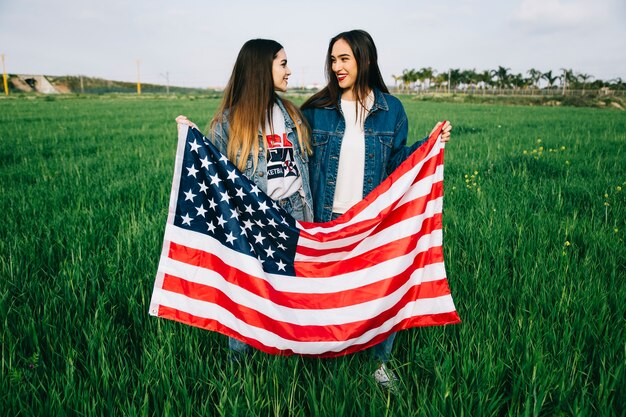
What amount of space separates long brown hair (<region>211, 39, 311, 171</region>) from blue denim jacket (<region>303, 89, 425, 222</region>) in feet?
1.33

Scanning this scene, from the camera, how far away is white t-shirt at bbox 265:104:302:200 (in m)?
2.26

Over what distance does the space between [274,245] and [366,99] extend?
41.9 inches

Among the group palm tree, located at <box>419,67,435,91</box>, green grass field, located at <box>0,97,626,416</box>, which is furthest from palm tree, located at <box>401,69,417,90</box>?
green grass field, located at <box>0,97,626,416</box>

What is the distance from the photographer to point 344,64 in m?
2.30

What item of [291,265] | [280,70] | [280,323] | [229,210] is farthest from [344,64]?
[280,323]

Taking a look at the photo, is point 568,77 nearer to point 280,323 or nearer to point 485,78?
point 485,78

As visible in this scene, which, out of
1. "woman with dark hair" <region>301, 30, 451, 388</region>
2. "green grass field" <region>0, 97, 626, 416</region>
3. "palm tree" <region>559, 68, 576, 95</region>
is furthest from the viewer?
"palm tree" <region>559, 68, 576, 95</region>

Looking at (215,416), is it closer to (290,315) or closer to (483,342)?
(290,315)

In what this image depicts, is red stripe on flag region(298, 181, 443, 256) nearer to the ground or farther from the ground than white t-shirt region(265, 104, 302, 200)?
nearer to the ground

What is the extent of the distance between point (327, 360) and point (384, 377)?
0.33m

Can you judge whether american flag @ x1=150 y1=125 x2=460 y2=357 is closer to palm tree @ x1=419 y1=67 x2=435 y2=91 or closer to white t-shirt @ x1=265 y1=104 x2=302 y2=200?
white t-shirt @ x1=265 y1=104 x2=302 y2=200

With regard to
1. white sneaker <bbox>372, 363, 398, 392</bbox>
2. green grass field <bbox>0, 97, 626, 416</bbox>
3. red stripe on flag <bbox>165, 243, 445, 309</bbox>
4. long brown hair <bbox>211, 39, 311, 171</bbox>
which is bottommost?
white sneaker <bbox>372, 363, 398, 392</bbox>

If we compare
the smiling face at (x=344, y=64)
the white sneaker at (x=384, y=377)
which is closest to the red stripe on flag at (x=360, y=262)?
the white sneaker at (x=384, y=377)

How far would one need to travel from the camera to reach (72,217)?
12.7ft
